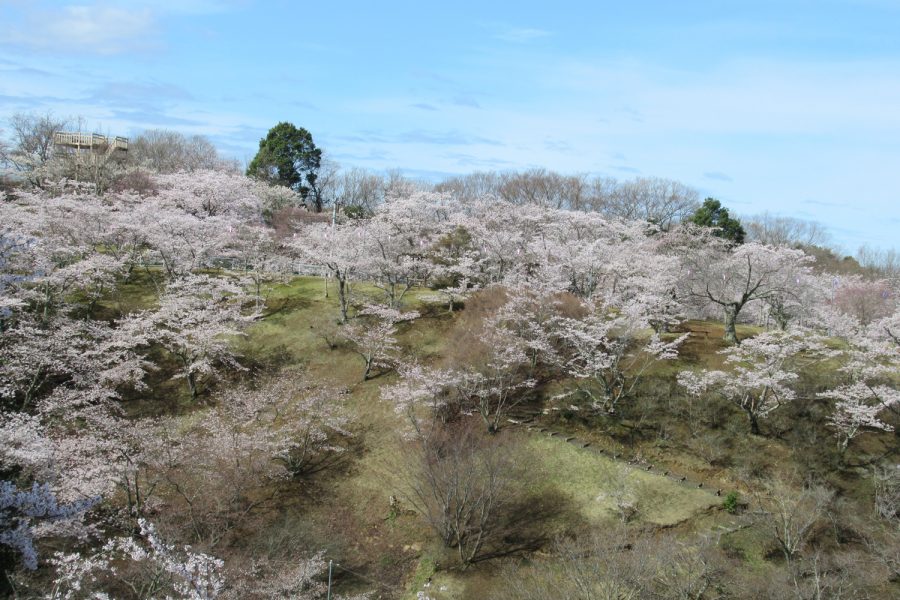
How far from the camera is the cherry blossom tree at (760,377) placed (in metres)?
27.4

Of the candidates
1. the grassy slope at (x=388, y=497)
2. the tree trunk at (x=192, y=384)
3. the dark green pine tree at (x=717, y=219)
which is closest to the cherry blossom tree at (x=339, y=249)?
the grassy slope at (x=388, y=497)

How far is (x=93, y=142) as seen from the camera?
217ft

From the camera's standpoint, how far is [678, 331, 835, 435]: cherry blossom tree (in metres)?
27.4

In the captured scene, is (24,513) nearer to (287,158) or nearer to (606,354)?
(606,354)

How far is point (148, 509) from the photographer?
74.4 ft

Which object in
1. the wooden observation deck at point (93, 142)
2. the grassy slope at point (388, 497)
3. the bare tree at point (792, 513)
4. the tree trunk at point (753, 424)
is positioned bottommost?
the grassy slope at point (388, 497)

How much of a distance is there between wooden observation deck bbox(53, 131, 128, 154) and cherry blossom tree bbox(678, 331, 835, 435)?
208 ft

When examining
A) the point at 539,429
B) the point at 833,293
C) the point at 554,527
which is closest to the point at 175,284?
the point at 539,429

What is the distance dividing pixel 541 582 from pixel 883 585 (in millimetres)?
10609

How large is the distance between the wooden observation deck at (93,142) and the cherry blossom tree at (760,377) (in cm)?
6330

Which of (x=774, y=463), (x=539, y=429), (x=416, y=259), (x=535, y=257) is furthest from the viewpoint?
(x=535, y=257)

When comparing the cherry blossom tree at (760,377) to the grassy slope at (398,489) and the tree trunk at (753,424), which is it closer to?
the tree trunk at (753,424)

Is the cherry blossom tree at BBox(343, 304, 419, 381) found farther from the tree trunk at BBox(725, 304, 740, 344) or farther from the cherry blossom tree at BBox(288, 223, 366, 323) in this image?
the tree trunk at BBox(725, 304, 740, 344)

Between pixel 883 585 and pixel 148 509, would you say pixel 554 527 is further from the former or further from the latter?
pixel 148 509
